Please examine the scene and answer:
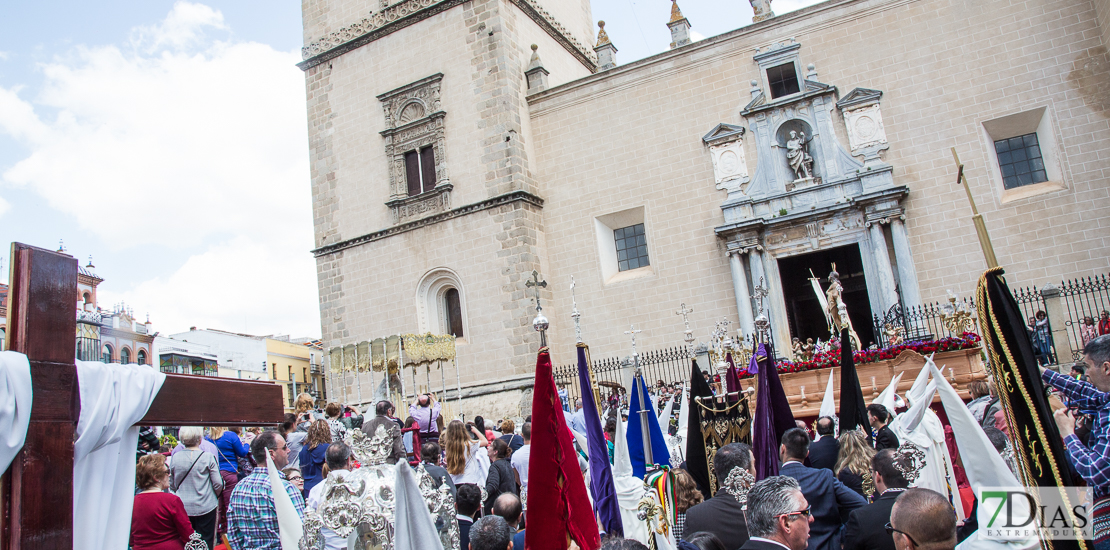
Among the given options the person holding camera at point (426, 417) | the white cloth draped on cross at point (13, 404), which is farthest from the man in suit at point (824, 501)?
the person holding camera at point (426, 417)

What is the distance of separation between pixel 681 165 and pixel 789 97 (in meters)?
3.03

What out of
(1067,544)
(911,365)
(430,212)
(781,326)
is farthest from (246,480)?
(430,212)

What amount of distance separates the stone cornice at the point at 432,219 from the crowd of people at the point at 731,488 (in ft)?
40.5

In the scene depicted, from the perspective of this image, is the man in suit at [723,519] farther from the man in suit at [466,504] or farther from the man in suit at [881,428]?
the man in suit at [881,428]

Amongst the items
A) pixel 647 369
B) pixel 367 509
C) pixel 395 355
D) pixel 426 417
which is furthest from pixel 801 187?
pixel 367 509

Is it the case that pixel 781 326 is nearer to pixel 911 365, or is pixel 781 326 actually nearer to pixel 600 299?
pixel 600 299

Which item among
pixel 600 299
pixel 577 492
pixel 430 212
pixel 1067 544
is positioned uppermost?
pixel 430 212

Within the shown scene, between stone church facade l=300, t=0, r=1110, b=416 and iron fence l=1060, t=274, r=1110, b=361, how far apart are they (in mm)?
558

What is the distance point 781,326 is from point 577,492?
15.0m

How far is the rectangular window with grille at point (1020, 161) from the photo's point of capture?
56.1ft

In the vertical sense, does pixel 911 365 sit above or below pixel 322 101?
below

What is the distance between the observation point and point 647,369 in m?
18.9

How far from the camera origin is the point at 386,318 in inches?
853

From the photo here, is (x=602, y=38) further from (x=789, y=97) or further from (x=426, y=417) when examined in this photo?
(x=426, y=417)
